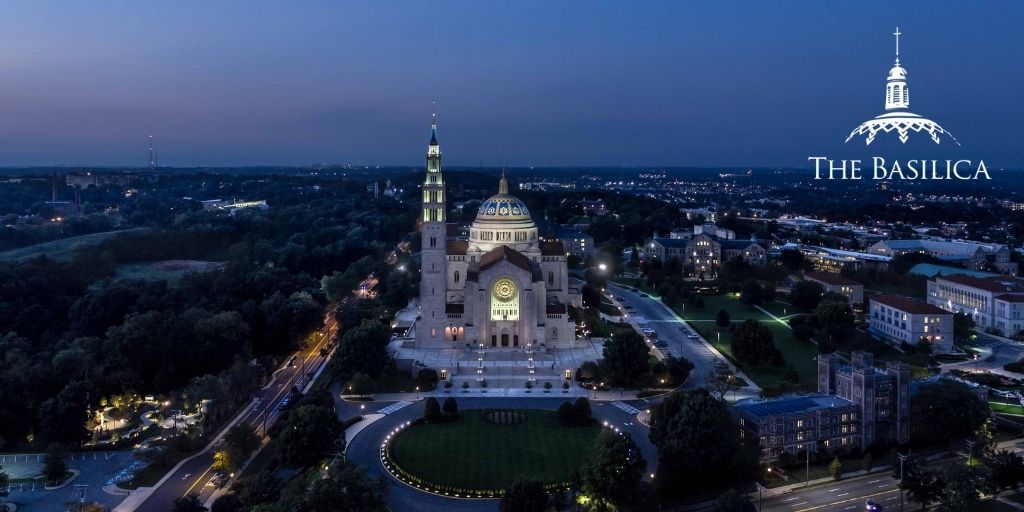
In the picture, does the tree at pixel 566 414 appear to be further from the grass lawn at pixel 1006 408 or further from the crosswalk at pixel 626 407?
the grass lawn at pixel 1006 408

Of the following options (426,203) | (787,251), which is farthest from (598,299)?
(787,251)

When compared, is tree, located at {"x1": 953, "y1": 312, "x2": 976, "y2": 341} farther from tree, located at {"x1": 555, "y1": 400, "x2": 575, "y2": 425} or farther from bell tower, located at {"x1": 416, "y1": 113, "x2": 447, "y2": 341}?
bell tower, located at {"x1": 416, "y1": 113, "x2": 447, "y2": 341}

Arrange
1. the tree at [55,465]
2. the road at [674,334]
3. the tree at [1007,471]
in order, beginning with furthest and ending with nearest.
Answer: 1. the road at [674,334]
2. the tree at [55,465]
3. the tree at [1007,471]

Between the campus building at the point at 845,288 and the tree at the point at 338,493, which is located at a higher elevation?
the campus building at the point at 845,288

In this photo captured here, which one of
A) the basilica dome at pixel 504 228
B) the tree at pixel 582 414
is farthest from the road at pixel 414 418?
the basilica dome at pixel 504 228

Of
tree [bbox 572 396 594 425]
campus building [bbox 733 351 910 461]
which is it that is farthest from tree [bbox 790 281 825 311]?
tree [bbox 572 396 594 425]
